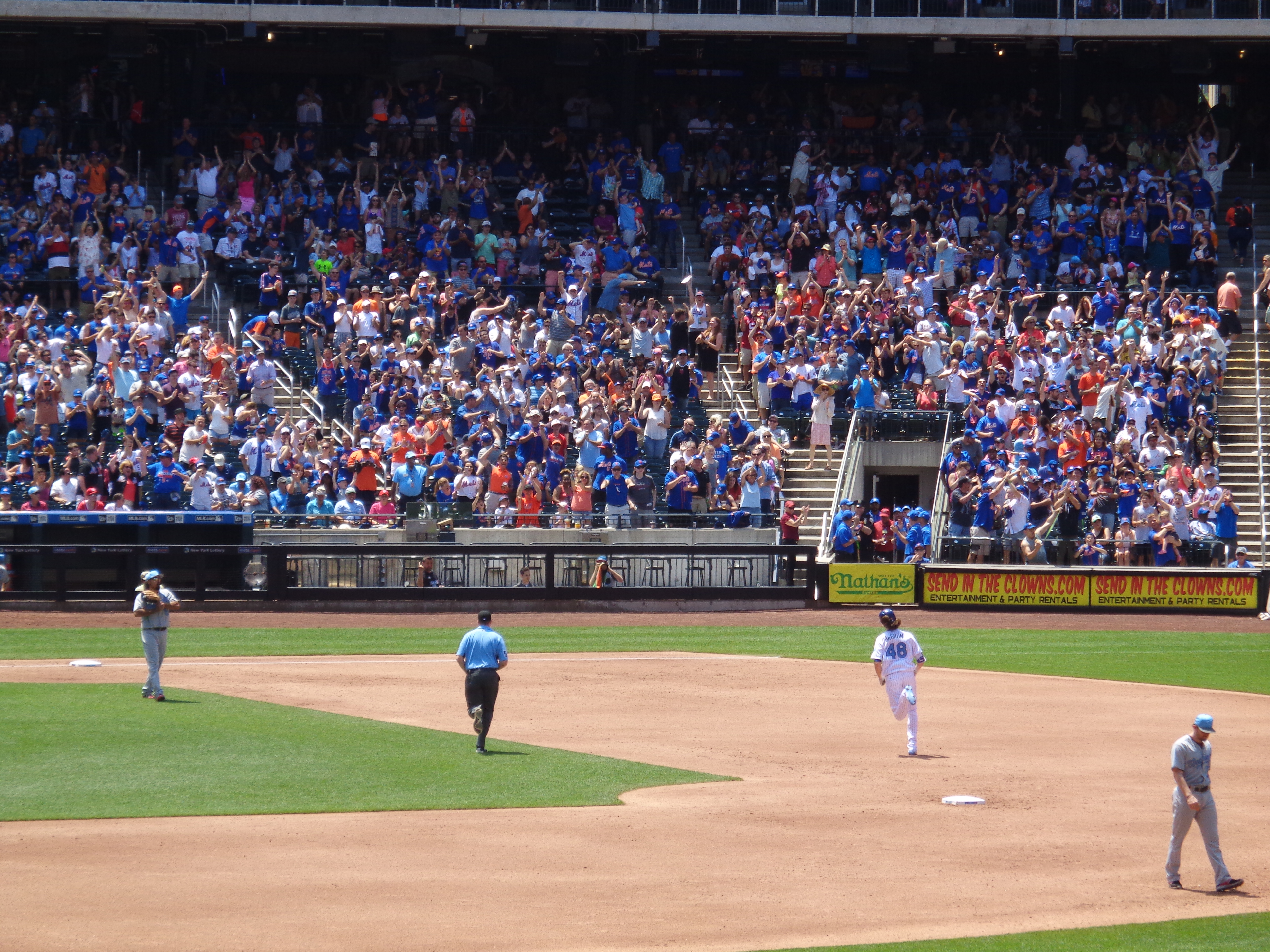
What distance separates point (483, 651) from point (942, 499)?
54.1ft

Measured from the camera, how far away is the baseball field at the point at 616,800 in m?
11.5

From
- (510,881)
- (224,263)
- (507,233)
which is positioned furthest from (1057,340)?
(510,881)

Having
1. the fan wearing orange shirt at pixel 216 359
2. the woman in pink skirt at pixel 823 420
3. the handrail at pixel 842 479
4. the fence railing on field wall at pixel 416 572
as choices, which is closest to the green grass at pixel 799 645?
the fence railing on field wall at pixel 416 572

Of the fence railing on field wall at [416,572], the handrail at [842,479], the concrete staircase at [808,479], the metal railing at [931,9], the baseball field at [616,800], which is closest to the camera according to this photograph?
the baseball field at [616,800]

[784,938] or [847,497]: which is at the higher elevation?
[847,497]

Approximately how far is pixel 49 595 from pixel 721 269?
1742cm

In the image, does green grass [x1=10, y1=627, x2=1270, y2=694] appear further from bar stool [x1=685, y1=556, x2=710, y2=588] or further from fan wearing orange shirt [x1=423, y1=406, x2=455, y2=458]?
fan wearing orange shirt [x1=423, y1=406, x2=455, y2=458]

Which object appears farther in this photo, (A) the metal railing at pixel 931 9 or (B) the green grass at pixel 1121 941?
(A) the metal railing at pixel 931 9

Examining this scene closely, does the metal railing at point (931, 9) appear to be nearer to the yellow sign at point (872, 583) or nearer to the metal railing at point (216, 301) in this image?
the metal railing at point (216, 301)

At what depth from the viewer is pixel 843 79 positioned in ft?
144

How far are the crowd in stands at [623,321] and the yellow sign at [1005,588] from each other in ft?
1.66

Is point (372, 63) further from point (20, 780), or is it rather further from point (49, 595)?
point (20, 780)

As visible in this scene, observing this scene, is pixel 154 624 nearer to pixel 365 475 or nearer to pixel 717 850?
pixel 717 850

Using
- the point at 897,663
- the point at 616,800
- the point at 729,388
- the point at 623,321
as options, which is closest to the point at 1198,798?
the point at 616,800
